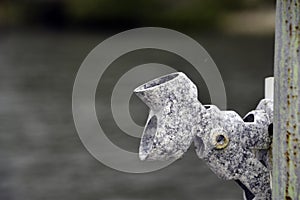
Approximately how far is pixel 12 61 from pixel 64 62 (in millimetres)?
668

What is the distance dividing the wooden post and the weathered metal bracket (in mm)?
49

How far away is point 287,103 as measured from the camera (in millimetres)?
790

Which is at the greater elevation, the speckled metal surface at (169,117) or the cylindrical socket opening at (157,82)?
the cylindrical socket opening at (157,82)

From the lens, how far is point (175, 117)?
79 cm

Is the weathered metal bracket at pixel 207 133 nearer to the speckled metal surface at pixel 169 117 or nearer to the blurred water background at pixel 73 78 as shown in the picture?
the speckled metal surface at pixel 169 117

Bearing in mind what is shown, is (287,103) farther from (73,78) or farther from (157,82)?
(73,78)

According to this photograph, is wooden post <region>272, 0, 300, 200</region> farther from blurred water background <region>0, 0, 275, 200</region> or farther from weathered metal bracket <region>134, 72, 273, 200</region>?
blurred water background <region>0, 0, 275, 200</region>

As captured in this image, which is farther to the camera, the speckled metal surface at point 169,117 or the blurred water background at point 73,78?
the blurred water background at point 73,78

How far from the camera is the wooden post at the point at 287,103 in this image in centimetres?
78

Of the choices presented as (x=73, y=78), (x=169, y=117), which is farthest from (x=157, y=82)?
(x=73, y=78)

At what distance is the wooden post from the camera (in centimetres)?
78

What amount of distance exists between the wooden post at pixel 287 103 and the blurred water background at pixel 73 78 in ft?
11.3

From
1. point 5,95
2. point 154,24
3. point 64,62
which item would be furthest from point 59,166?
point 154,24

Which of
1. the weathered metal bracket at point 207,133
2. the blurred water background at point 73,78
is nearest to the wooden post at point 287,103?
the weathered metal bracket at point 207,133
